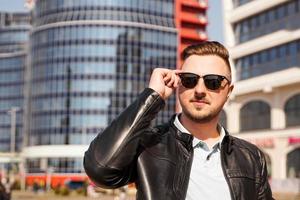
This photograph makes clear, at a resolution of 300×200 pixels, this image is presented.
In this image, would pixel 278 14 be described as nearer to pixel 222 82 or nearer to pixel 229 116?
pixel 229 116

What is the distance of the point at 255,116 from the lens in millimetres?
43094

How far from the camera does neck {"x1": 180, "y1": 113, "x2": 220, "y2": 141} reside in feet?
9.21

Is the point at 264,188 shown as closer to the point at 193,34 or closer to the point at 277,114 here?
the point at 277,114

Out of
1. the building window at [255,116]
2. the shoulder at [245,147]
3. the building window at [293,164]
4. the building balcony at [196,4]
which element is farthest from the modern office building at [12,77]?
the shoulder at [245,147]

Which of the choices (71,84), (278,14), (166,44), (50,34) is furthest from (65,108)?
(278,14)

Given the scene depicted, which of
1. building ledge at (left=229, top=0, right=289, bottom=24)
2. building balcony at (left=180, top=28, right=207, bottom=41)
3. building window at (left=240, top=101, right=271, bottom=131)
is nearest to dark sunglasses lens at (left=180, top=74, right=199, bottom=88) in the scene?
building window at (left=240, top=101, right=271, bottom=131)

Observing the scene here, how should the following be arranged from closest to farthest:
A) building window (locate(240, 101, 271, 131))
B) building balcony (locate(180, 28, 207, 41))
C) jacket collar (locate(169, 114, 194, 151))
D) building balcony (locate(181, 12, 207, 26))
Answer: jacket collar (locate(169, 114, 194, 151)) → building window (locate(240, 101, 271, 131)) → building balcony (locate(180, 28, 207, 41)) → building balcony (locate(181, 12, 207, 26))

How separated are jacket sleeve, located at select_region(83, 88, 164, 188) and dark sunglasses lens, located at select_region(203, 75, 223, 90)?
0.98 feet

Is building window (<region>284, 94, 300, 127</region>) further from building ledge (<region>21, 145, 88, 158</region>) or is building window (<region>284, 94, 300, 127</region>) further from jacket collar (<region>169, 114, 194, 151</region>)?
building ledge (<region>21, 145, 88, 158</region>)

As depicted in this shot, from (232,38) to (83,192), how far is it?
17.9 metres

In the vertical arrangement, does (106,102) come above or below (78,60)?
below

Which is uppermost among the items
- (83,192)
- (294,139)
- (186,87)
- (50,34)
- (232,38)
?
(50,34)

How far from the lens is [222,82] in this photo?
9.30 feet

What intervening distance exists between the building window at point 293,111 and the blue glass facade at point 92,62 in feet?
146
